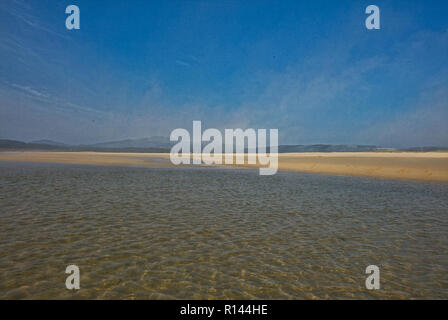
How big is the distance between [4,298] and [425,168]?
3751 cm

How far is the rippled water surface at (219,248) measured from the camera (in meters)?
5.42

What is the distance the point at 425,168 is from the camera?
29.4 meters

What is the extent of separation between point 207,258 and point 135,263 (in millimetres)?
1899

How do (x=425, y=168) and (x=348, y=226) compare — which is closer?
(x=348, y=226)

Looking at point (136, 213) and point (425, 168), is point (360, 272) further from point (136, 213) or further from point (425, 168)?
point (425, 168)

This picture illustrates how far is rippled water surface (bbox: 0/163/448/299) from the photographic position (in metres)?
5.42

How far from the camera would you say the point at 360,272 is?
243 inches

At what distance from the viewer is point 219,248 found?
7.52 meters
